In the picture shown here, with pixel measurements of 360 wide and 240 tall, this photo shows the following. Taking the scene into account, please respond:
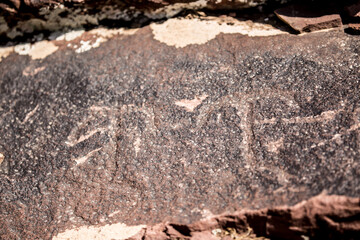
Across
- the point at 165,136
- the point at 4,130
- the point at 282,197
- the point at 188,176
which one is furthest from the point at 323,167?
the point at 4,130

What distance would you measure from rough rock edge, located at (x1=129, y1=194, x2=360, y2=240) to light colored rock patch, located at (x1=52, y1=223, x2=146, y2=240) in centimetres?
3

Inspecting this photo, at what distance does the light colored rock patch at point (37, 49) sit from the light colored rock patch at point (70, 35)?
63 mm

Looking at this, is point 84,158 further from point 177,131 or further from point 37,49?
point 37,49

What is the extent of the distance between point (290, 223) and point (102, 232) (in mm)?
686

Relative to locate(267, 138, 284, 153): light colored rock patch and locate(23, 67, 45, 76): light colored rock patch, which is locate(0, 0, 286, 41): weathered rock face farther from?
locate(267, 138, 284, 153): light colored rock patch

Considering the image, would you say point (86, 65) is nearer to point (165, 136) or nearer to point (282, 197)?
point (165, 136)

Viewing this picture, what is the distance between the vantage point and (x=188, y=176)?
1340 millimetres

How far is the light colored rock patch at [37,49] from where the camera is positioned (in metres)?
1.88

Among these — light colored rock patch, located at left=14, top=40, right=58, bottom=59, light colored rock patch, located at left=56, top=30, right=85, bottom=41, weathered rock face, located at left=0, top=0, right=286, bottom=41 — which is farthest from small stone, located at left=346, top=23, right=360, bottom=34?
light colored rock patch, located at left=14, top=40, right=58, bottom=59

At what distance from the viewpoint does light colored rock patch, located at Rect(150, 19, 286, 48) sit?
1699mm

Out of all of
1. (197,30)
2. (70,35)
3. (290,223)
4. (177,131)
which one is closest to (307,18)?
(197,30)

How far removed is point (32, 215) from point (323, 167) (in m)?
1.14

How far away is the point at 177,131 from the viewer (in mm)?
1471

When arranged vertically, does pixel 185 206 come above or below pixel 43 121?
below
